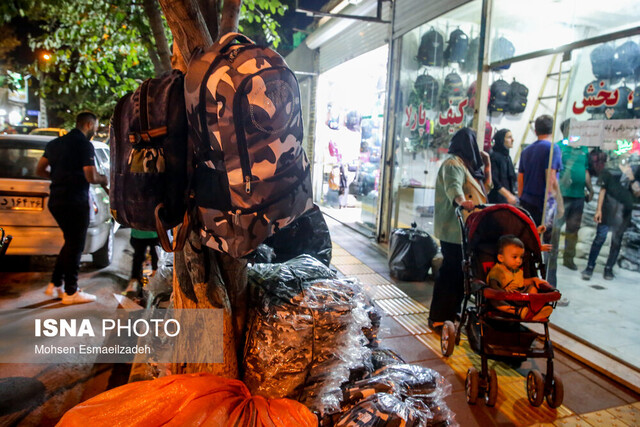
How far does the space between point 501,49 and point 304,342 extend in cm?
519

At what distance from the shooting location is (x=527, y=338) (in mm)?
3160

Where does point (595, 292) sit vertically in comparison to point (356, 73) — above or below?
below

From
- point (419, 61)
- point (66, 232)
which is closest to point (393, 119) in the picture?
point (419, 61)

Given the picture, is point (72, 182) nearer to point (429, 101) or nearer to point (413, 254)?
point (413, 254)

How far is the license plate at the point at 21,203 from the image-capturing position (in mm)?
4961

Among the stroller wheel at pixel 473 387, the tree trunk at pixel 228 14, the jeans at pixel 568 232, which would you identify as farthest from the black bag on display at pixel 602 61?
the tree trunk at pixel 228 14

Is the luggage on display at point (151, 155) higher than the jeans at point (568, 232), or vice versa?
the luggage on display at point (151, 155)

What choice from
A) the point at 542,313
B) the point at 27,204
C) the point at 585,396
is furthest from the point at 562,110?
the point at 27,204

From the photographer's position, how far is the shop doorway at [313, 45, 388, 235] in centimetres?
870

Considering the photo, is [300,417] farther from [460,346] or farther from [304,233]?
[460,346]

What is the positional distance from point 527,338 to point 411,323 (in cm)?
138

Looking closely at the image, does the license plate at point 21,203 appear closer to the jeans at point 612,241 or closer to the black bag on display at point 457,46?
the black bag on display at point 457,46

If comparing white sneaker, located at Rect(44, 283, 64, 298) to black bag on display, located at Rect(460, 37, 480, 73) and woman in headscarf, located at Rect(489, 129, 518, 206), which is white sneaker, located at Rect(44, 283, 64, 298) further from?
black bag on display, located at Rect(460, 37, 480, 73)

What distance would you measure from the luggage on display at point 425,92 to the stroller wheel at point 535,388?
4.64m
